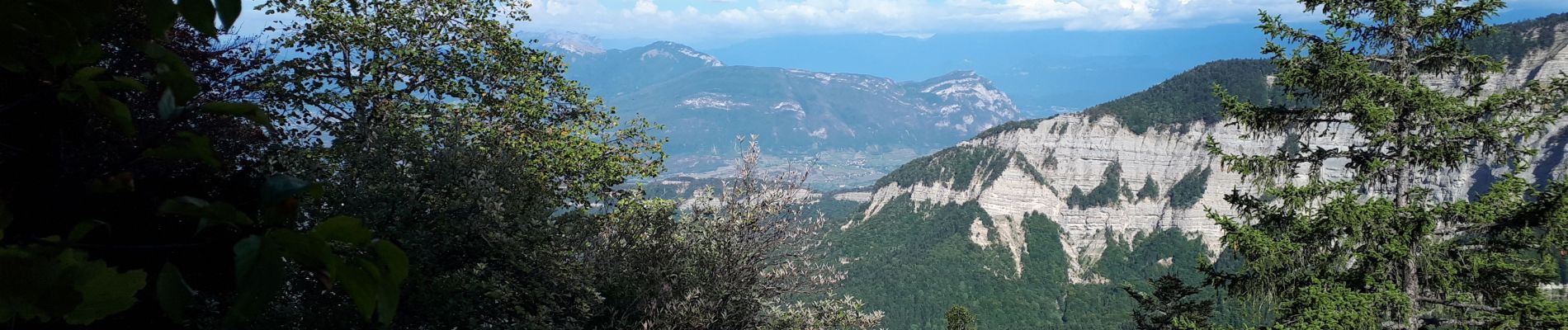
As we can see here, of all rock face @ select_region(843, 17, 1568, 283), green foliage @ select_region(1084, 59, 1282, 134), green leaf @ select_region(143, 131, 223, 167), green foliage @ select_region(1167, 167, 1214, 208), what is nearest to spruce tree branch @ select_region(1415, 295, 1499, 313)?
green leaf @ select_region(143, 131, 223, 167)

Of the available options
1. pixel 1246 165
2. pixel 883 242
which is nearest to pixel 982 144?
pixel 883 242

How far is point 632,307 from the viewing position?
27.2 feet

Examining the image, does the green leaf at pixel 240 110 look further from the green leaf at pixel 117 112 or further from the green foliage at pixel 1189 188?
the green foliage at pixel 1189 188

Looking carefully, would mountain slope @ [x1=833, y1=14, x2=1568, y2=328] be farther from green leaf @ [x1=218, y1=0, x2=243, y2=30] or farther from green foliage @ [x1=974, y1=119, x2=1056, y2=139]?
green leaf @ [x1=218, y1=0, x2=243, y2=30]

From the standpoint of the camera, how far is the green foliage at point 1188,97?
138 metres

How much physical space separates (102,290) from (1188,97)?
16234cm

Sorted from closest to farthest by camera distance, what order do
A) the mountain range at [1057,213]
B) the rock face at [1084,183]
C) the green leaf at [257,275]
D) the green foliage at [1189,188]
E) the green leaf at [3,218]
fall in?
the green leaf at [257,275], the green leaf at [3,218], the mountain range at [1057,213], the green foliage at [1189,188], the rock face at [1084,183]

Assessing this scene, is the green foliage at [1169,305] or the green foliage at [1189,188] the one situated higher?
the green foliage at [1169,305]

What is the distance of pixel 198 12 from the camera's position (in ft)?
3.45

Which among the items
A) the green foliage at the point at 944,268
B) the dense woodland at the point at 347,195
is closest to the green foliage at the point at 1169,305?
the dense woodland at the point at 347,195

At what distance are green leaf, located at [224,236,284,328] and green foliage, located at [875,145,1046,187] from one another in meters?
153

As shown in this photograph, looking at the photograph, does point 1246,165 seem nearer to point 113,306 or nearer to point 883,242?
point 113,306

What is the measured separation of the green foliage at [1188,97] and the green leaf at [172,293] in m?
152

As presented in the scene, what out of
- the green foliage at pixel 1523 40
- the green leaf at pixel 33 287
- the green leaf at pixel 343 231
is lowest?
the green leaf at pixel 33 287
